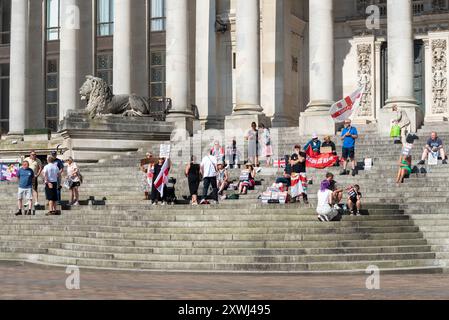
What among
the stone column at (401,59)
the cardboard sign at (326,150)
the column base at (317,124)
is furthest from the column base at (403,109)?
the cardboard sign at (326,150)

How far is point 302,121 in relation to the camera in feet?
130

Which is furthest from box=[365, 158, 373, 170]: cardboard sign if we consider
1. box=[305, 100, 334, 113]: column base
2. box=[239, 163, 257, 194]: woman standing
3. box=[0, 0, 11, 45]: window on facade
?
box=[0, 0, 11, 45]: window on facade

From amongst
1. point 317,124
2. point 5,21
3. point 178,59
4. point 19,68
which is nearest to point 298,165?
point 317,124

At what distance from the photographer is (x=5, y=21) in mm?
60812

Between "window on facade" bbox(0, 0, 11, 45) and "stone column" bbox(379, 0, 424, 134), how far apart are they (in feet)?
97.5

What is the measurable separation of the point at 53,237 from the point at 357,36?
2649cm

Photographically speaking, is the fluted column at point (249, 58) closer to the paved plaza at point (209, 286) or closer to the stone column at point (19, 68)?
the stone column at point (19, 68)

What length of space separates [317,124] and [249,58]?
4694 mm

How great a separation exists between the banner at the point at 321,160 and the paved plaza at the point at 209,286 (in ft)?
33.7

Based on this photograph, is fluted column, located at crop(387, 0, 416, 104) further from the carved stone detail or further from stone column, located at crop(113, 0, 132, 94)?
stone column, located at crop(113, 0, 132, 94)

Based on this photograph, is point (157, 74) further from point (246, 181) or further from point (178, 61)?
point (246, 181)
